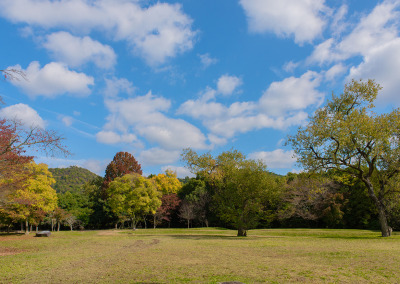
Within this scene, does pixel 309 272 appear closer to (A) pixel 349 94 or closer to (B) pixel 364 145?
(B) pixel 364 145

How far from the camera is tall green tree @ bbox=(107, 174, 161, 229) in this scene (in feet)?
147

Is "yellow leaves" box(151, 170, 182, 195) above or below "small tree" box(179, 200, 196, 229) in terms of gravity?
above

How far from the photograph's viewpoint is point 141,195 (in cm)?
4606

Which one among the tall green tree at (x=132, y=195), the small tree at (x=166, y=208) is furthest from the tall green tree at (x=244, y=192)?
the small tree at (x=166, y=208)

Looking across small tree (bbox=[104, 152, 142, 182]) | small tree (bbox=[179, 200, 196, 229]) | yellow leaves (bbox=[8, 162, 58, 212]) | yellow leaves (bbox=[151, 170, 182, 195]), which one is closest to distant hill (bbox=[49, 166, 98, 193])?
small tree (bbox=[104, 152, 142, 182])

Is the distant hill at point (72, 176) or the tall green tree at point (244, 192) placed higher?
the distant hill at point (72, 176)

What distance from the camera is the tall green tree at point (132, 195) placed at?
4481cm

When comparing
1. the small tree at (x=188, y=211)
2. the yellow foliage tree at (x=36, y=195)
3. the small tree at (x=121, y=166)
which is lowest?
the small tree at (x=188, y=211)

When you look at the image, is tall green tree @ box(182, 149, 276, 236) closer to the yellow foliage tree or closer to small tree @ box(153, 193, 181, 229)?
the yellow foliage tree

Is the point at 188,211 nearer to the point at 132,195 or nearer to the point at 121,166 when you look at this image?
the point at 132,195

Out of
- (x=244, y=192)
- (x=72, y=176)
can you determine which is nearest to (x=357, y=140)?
(x=244, y=192)

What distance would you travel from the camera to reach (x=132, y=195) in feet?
149

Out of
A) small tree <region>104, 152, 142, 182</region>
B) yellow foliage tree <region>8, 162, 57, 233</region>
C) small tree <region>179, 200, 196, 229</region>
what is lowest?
small tree <region>179, 200, 196, 229</region>

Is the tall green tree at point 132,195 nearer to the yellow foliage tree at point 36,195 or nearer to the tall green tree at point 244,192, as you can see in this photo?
the yellow foliage tree at point 36,195
